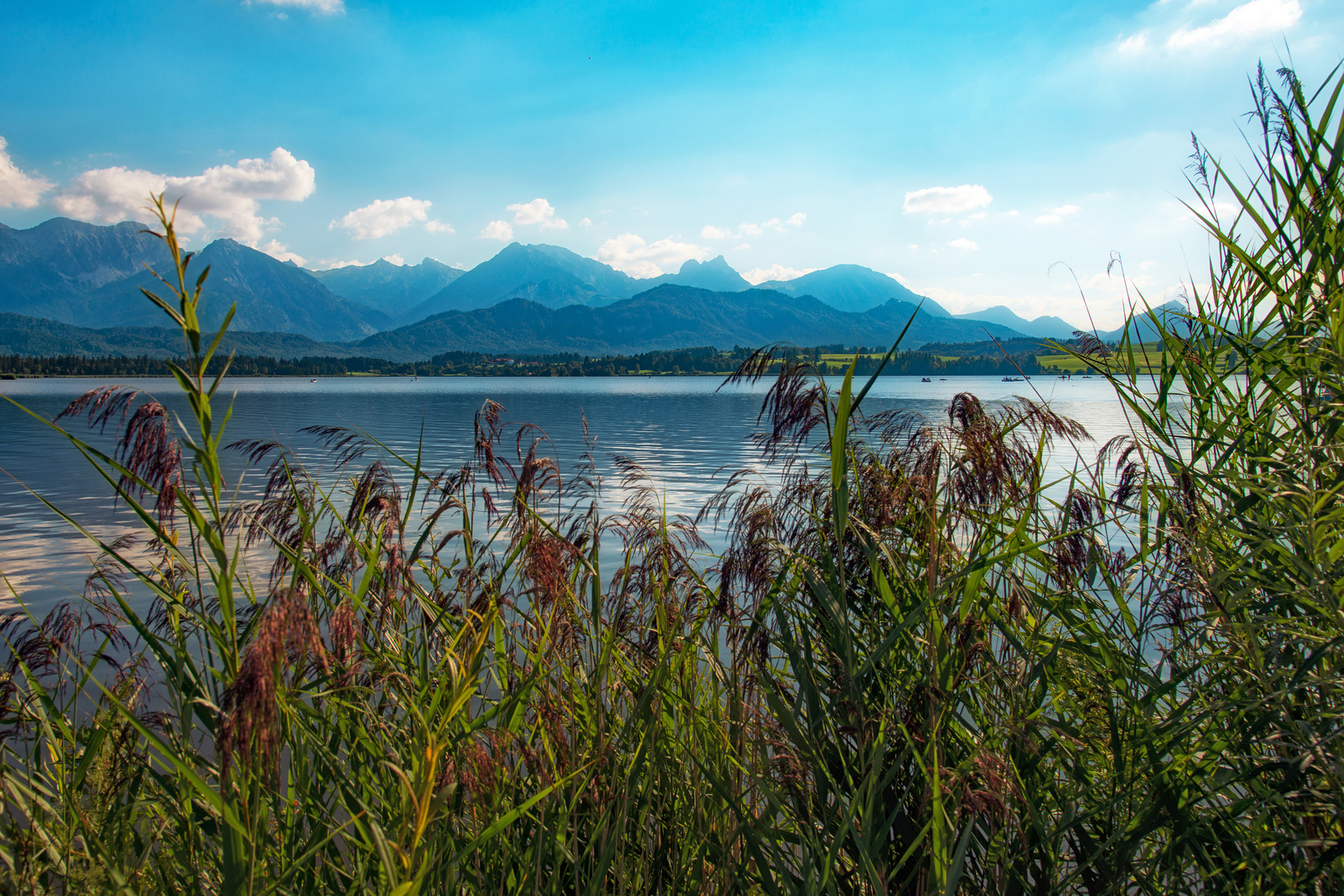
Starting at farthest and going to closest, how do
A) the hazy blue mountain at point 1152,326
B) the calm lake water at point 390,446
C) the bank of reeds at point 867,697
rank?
the calm lake water at point 390,446 → the hazy blue mountain at point 1152,326 → the bank of reeds at point 867,697

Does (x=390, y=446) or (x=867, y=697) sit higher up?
(x=867, y=697)

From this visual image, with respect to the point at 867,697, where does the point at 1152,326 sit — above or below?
above

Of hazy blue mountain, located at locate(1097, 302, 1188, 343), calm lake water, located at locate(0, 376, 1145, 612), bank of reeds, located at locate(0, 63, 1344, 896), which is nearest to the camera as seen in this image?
bank of reeds, located at locate(0, 63, 1344, 896)

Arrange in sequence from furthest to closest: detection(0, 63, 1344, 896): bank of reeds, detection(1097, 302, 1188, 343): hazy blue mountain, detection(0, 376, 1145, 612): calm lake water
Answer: detection(0, 376, 1145, 612): calm lake water, detection(1097, 302, 1188, 343): hazy blue mountain, detection(0, 63, 1344, 896): bank of reeds

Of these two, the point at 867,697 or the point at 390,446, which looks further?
the point at 390,446

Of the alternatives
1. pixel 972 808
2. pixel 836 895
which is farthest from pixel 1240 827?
pixel 836 895

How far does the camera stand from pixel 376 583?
3.18 m

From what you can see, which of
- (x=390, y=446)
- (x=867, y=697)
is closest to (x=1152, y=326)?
(x=867, y=697)

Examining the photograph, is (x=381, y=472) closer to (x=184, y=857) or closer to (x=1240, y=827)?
(x=184, y=857)

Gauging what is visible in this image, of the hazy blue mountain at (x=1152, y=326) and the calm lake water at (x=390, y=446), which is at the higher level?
the hazy blue mountain at (x=1152, y=326)

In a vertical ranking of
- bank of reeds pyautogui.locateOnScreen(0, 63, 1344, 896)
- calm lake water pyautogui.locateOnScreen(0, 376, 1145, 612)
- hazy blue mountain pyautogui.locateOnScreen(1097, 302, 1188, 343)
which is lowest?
calm lake water pyautogui.locateOnScreen(0, 376, 1145, 612)

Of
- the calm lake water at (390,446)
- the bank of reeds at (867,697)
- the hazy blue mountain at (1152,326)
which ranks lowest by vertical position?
the calm lake water at (390,446)

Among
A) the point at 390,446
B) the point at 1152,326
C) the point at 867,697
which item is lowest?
the point at 390,446

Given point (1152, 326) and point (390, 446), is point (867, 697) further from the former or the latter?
point (390, 446)
